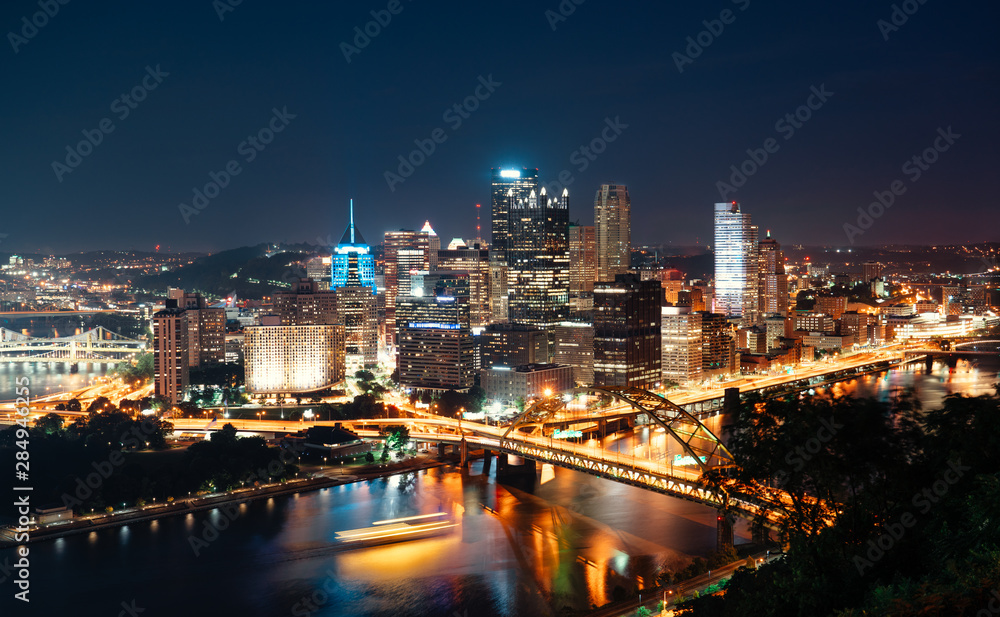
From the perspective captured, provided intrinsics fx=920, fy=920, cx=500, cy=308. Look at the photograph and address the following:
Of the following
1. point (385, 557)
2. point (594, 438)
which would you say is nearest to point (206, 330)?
point (594, 438)

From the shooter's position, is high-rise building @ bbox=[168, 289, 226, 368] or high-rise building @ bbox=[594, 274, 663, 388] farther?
high-rise building @ bbox=[168, 289, 226, 368]

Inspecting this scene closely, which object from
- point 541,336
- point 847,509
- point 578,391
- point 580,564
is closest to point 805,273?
point 541,336

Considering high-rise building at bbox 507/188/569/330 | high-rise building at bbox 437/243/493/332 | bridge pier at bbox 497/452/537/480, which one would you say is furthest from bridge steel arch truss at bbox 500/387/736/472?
high-rise building at bbox 437/243/493/332

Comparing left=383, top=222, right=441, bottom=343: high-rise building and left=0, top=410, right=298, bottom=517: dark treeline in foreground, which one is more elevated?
left=383, top=222, right=441, bottom=343: high-rise building

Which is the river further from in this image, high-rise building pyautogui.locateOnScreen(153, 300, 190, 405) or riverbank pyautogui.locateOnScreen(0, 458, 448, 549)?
high-rise building pyautogui.locateOnScreen(153, 300, 190, 405)

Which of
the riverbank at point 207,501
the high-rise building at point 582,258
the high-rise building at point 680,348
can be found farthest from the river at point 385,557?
the high-rise building at point 582,258

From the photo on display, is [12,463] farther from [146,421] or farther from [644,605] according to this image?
[644,605]

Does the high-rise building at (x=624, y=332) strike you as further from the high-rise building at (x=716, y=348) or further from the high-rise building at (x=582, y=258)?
the high-rise building at (x=582, y=258)
